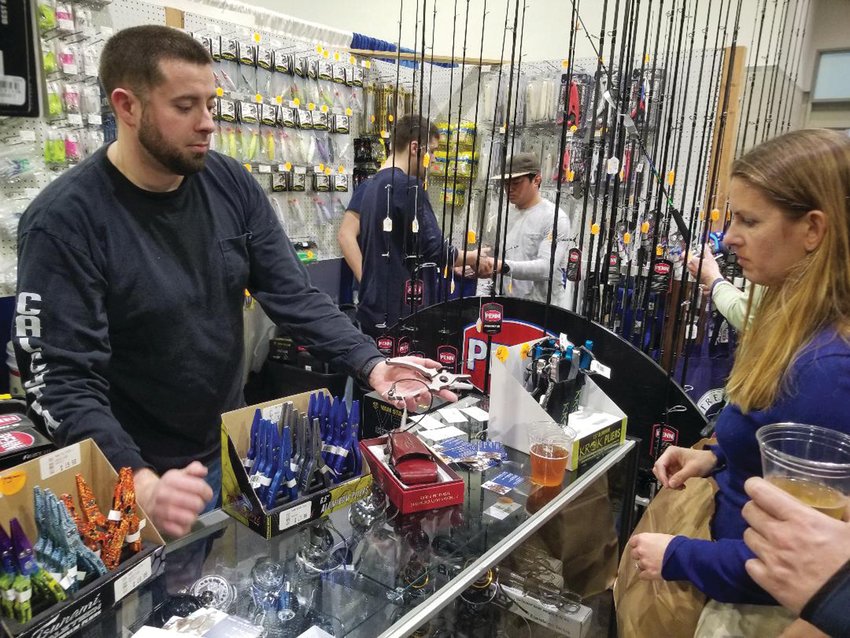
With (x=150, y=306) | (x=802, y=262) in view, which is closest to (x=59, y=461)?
(x=150, y=306)

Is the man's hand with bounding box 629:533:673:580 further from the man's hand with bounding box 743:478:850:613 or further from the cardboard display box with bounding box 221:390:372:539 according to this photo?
the cardboard display box with bounding box 221:390:372:539

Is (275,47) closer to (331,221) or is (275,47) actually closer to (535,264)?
(331,221)

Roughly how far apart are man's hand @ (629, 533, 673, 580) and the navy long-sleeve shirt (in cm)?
74

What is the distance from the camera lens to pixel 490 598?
1.89m

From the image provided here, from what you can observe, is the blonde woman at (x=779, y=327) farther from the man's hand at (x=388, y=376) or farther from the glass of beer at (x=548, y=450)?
the man's hand at (x=388, y=376)

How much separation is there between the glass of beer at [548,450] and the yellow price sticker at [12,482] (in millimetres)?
1083

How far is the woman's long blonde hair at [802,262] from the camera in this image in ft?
3.54

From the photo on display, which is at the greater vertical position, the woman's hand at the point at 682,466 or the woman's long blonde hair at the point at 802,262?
the woman's long blonde hair at the point at 802,262

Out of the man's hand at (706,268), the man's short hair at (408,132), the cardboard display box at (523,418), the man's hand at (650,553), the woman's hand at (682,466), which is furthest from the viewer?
the man's short hair at (408,132)

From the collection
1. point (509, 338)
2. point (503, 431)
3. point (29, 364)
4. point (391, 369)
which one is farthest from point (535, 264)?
point (29, 364)

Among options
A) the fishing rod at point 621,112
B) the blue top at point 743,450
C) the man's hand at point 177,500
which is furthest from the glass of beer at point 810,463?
the fishing rod at point 621,112

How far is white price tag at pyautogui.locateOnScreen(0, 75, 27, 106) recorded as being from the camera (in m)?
0.72

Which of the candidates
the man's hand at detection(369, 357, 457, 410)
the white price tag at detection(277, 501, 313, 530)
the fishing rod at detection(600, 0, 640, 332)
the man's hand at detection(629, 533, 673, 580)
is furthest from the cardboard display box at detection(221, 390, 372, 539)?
the fishing rod at detection(600, 0, 640, 332)

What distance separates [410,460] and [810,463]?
77cm
